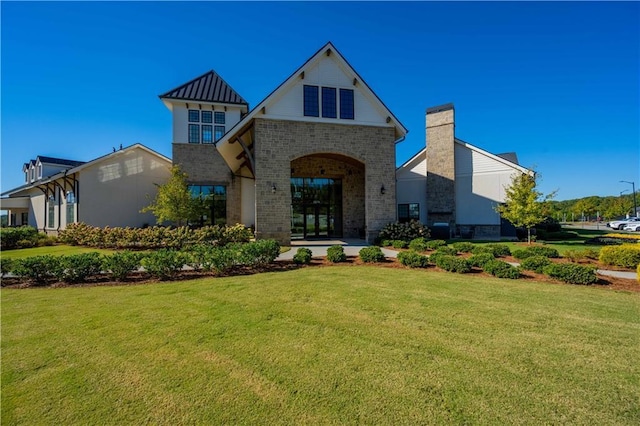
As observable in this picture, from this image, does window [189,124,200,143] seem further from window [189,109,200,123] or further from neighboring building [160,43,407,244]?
window [189,109,200,123]

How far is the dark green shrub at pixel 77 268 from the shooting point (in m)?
8.18

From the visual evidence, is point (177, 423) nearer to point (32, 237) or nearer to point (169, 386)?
point (169, 386)

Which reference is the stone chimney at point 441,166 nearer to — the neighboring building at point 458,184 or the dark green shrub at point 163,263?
the neighboring building at point 458,184

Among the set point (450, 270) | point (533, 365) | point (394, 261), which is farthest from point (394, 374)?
point (394, 261)

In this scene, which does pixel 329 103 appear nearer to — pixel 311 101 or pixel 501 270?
pixel 311 101

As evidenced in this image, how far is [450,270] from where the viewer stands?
9273mm

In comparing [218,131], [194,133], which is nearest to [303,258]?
[218,131]

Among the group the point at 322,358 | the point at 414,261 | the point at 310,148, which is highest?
the point at 310,148

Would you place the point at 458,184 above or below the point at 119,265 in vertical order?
above

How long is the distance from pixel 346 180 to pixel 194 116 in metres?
12.6

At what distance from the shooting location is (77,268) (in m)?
8.18

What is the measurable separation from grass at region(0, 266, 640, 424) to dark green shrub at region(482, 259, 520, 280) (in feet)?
5.47

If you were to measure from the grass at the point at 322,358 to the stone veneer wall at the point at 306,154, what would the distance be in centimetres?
949

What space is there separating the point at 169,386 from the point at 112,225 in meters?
22.9
